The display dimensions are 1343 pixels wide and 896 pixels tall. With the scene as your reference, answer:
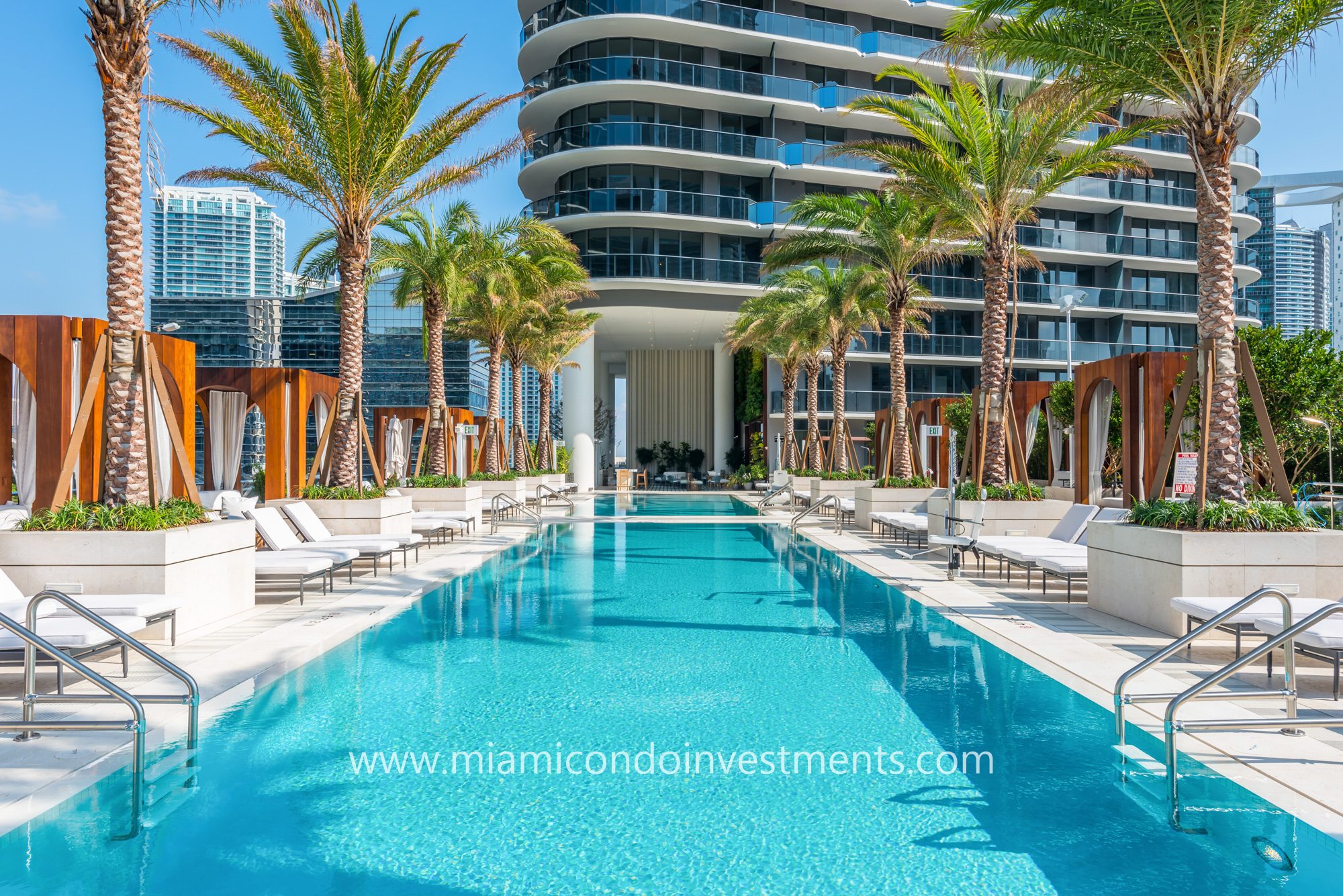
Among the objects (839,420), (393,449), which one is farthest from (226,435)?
(839,420)

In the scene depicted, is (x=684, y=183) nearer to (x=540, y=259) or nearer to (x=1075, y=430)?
(x=540, y=259)

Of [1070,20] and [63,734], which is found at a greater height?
[1070,20]

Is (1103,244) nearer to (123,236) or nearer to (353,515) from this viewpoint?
(353,515)

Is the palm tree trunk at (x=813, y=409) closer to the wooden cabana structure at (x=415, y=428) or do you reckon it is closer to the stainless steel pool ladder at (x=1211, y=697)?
the wooden cabana structure at (x=415, y=428)

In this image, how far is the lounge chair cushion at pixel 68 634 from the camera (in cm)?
534

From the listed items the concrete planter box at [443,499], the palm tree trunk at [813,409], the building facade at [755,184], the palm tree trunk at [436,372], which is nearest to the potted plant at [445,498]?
the concrete planter box at [443,499]

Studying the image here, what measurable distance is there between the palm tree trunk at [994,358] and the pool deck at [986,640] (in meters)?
2.76

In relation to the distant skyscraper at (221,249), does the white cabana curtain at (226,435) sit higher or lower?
lower

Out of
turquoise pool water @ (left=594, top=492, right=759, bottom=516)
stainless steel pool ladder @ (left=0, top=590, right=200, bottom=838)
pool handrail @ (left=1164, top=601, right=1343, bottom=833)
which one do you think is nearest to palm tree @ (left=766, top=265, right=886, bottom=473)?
turquoise pool water @ (left=594, top=492, right=759, bottom=516)

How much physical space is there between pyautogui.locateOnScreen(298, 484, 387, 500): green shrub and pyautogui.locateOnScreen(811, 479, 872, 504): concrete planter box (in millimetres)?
13878

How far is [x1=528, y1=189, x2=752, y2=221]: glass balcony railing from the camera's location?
111ft

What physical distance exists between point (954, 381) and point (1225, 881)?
37.7 meters

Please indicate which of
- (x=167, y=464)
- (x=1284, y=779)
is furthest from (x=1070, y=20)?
(x=167, y=464)

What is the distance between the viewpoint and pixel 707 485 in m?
44.0
